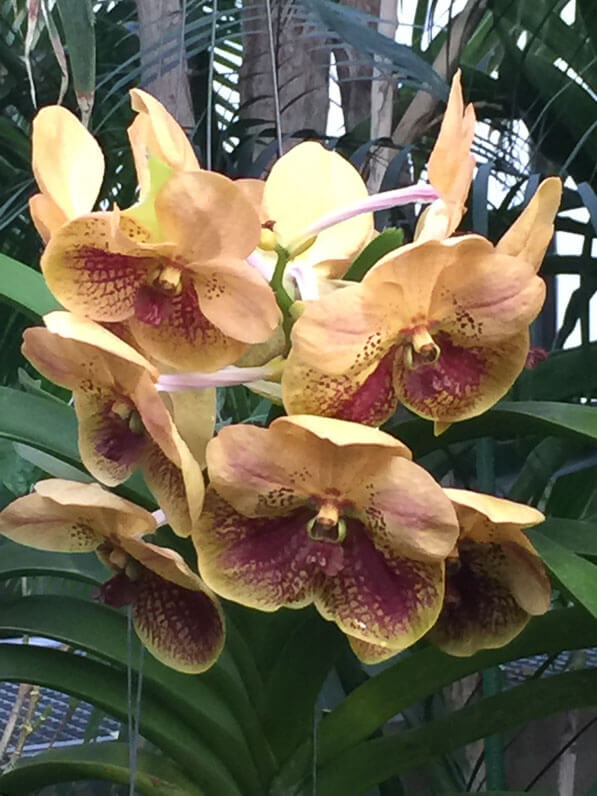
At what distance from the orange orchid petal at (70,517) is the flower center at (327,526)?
75 mm

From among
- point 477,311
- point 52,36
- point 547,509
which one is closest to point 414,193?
point 477,311

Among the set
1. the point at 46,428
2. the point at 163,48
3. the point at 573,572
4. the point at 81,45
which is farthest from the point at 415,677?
the point at 163,48

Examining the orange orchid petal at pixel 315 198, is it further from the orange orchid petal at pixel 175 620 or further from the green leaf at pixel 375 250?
the orange orchid petal at pixel 175 620

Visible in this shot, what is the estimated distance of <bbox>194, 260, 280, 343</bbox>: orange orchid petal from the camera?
354 millimetres

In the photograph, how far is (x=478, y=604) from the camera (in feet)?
1.40

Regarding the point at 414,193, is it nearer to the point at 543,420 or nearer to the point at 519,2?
the point at 543,420

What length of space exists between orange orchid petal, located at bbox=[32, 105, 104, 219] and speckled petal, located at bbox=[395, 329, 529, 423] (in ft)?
0.51

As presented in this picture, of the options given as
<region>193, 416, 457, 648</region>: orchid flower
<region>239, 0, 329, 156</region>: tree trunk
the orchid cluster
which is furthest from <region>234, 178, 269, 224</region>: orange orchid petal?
<region>239, 0, 329, 156</region>: tree trunk

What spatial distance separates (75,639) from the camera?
56 cm

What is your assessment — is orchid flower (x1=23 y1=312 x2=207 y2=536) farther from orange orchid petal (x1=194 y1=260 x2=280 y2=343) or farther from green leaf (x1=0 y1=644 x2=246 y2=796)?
green leaf (x1=0 y1=644 x2=246 y2=796)

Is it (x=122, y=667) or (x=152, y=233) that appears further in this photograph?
(x=122, y=667)

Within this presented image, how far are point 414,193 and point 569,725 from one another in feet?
2.60

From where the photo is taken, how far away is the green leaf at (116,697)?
22.3 inches

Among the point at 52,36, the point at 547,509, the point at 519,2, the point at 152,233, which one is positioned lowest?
the point at 152,233
